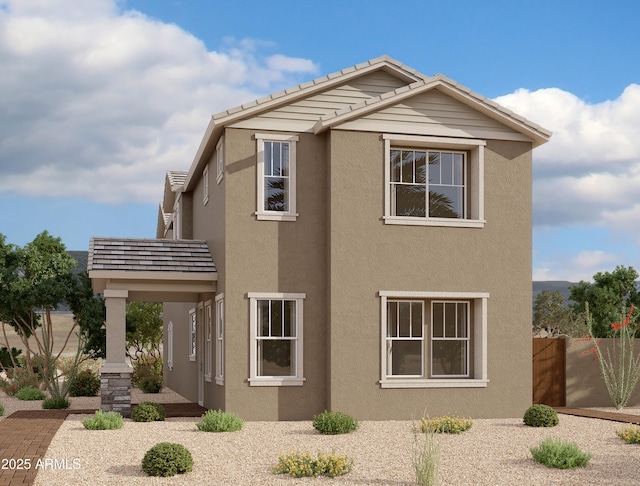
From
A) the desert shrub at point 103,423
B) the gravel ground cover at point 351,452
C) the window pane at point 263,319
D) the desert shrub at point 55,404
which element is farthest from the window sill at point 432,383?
the desert shrub at point 55,404

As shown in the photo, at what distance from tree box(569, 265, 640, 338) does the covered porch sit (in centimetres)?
2752

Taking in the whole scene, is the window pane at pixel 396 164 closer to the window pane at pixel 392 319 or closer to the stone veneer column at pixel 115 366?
the window pane at pixel 392 319

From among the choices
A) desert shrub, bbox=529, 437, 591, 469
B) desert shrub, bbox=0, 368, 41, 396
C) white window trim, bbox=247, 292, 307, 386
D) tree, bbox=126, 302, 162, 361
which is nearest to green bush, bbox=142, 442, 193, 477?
desert shrub, bbox=529, 437, 591, 469

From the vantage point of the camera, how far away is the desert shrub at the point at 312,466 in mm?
11367

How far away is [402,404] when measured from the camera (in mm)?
18562

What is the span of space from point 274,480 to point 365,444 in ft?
11.7

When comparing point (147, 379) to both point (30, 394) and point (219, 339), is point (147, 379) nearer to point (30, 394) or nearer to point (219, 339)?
point (30, 394)

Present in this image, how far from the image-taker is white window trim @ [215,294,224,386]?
62.6 feet

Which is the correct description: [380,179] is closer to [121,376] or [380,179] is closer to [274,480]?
[121,376]

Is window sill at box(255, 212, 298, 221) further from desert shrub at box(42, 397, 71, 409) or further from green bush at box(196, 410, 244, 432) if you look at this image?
desert shrub at box(42, 397, 71, 409)

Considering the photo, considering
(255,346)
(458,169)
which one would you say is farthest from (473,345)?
(255,346)

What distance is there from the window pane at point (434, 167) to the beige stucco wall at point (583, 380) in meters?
6.43

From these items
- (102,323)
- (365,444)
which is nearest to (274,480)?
(365,444)

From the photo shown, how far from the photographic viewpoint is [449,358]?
63.4 feet
